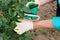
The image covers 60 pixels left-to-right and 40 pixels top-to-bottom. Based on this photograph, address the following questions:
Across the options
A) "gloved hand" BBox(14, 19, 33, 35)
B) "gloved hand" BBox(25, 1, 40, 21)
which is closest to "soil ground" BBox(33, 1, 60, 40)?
"gloved hand" BBox(25, 1, 40, 21)

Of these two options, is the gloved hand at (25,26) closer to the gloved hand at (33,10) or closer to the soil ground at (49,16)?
the gloved hand at (33,10)

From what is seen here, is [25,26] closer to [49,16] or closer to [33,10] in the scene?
[33,10]

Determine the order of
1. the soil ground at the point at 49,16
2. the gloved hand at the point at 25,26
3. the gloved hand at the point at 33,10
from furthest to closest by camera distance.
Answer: the gloved hand at the point at 33,10 → the gloved hand at the point at 25,26 → the soil ground at the point at 49,16

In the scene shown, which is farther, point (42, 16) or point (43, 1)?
point (43, 1)

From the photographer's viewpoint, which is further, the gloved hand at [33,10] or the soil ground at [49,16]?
the gloved hand at [33,10]

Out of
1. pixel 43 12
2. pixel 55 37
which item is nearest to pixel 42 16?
pixel 43 12

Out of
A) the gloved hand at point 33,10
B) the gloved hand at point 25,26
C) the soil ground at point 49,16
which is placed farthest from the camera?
the gloved hand at point 33,10

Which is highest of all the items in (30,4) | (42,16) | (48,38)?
(30,4)

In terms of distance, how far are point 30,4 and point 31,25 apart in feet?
1.36

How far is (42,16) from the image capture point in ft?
10.3

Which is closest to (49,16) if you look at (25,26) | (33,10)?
(33,10)

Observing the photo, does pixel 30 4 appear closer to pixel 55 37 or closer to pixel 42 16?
pixel 42 16

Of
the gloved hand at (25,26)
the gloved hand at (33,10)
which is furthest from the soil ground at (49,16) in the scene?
the gloved hand at (25,26)

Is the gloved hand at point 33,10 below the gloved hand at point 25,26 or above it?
above
